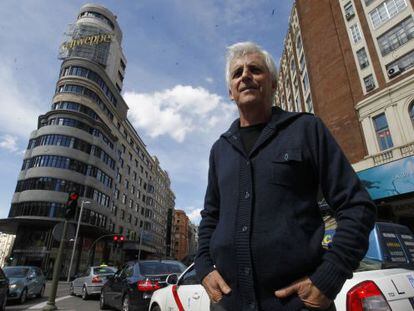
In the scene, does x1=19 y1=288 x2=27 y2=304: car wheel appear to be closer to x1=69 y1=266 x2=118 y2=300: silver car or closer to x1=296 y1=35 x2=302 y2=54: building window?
x1=69 y1=266 x2=118 y2=300: silver car

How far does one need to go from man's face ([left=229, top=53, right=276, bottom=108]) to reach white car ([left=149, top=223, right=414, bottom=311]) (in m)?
1.46

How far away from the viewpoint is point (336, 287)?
1364 mm

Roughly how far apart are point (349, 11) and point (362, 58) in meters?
4.51

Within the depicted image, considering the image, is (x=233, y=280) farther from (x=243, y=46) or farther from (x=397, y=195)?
(x=397, y=195)

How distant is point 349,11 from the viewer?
2333cm

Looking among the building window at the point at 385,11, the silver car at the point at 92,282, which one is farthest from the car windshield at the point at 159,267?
the building window at the point at 385,11

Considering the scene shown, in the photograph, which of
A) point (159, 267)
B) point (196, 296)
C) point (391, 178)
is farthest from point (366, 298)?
point (391, 178)

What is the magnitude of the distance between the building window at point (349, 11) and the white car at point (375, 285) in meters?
21.6

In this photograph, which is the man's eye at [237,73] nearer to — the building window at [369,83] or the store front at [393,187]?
Result: the store front at [393,187]

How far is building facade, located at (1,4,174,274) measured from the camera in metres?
36.3

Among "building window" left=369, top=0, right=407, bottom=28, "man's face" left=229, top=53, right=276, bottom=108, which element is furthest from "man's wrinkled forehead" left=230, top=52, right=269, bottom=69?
"building window" left=369, top=0, right=407, bottom=28

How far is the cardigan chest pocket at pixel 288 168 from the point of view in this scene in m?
1.65

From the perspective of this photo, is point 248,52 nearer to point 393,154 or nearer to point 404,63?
point 393,154

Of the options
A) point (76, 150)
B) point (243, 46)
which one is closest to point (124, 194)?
point (76, 150)
